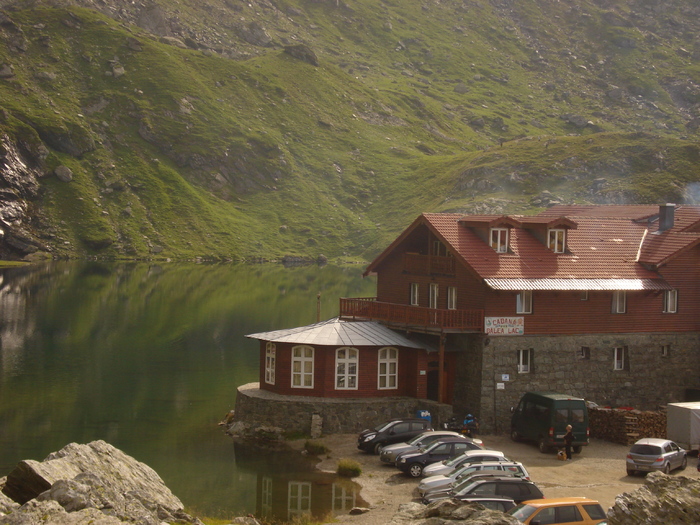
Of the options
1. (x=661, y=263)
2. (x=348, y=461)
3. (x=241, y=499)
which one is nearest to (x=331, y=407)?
(x=348, y=461)

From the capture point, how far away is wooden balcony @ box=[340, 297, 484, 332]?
50.2 metres

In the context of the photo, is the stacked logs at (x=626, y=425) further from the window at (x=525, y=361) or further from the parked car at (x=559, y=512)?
the parked car at (x=559, y=512)

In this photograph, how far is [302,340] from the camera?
5091 centimetres

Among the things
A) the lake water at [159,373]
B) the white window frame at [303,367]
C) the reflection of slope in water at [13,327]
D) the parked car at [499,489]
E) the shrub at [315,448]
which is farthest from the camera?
the reflection of slope in water at [13,327]

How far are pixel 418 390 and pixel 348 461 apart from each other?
34.9 ft

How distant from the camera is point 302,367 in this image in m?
51.2

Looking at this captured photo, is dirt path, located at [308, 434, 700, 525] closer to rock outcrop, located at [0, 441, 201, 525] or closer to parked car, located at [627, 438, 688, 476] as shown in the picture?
parked car, located at [627, 438, 688, 476]

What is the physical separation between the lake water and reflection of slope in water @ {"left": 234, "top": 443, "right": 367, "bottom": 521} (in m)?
0.09

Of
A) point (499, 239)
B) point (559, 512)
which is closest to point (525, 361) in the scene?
point (499, 239)

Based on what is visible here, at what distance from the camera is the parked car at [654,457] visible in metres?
39.8

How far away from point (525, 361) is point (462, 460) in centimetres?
1520

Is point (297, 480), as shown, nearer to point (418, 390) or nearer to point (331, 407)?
point (331, 407)

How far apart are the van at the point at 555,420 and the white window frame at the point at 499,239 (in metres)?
9.68

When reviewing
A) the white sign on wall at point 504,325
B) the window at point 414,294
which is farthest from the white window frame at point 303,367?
the white sign on wall at point 504,325
